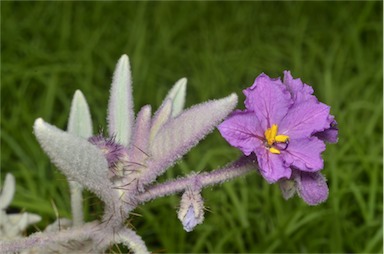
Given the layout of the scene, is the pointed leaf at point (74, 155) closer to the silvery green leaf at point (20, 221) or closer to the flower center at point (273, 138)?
the flower center at point (273, 138)

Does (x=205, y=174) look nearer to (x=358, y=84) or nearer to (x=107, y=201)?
(x=107, y=201)

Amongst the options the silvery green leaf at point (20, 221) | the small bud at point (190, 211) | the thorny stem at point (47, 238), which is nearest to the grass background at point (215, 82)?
the silvery green leaf at point (20, 221)

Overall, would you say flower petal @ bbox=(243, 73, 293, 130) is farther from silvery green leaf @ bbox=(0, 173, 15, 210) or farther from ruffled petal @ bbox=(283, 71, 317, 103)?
silvery green leaf @ bbox=(0, 173, 15, 210)

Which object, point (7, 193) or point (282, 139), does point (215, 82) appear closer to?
point (7, 193)

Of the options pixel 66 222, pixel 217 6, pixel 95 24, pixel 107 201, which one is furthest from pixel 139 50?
pixel 107 201

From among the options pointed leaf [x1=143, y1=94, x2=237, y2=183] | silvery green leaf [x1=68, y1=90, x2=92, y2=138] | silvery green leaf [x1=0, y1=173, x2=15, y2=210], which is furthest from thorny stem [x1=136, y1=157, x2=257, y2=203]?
silvery green leaf [x1=0, y1=173, x2=15, y2=210]
